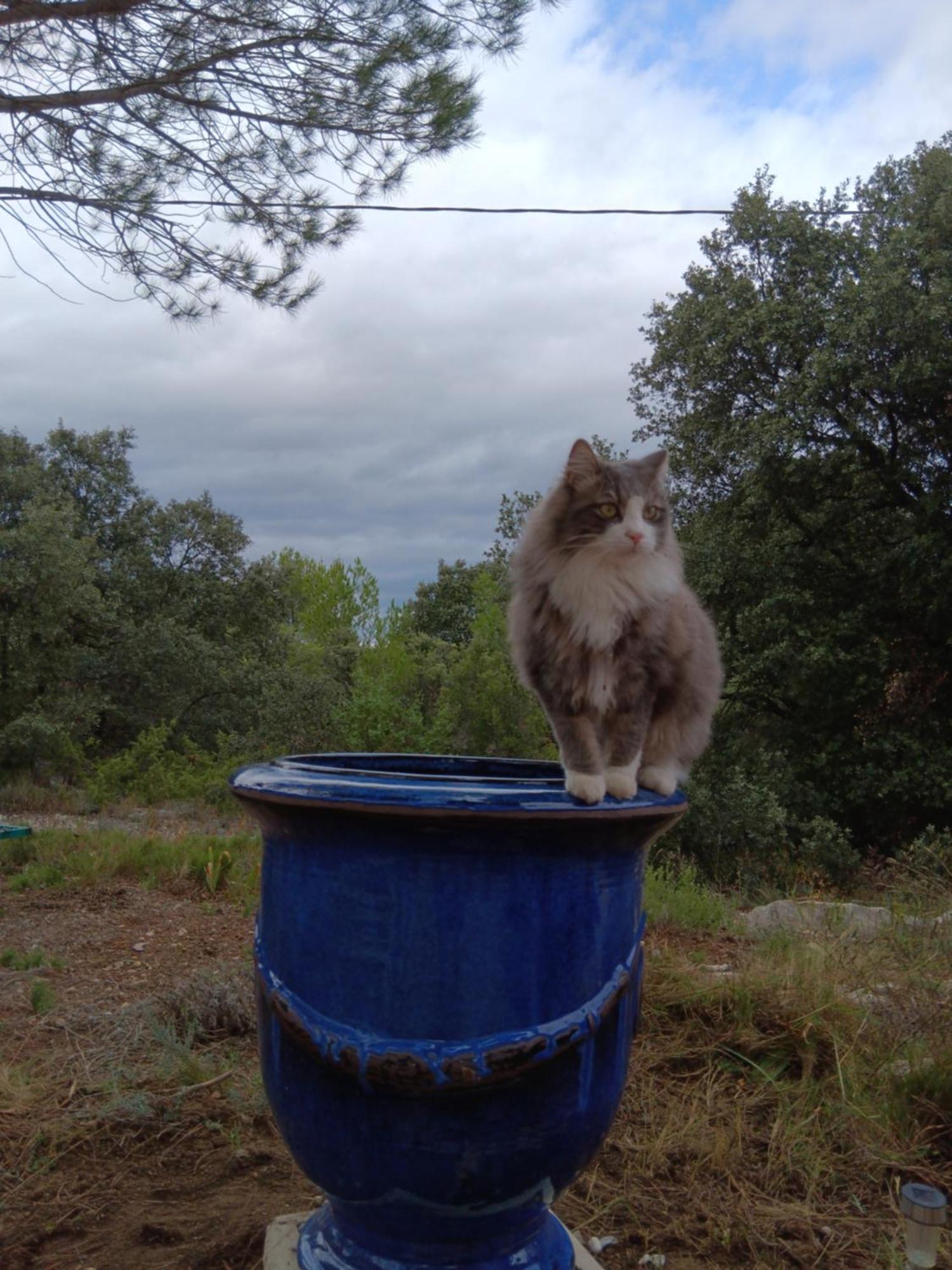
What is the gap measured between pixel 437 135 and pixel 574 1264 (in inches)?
182

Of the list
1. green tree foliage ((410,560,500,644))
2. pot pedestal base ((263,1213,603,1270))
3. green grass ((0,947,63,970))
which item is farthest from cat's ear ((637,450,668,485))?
green tree foliage ((410,560,500,644))

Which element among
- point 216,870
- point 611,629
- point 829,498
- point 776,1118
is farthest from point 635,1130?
point 829,498

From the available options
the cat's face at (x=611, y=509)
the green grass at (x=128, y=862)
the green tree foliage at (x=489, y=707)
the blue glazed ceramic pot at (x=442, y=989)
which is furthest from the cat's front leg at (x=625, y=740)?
the green tree foliage at (x=489, y=707)

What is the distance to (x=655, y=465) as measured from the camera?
201 centimetres

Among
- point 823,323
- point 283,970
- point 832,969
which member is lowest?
point 832,969

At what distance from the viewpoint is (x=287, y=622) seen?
15188mm

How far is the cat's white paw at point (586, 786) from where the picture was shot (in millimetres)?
1594

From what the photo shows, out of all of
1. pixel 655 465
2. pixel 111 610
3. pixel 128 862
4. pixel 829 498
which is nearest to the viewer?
pixel 655 465

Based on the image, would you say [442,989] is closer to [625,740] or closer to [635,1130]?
[625,740]

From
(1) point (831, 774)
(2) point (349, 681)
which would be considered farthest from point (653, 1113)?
(2) point (349, 681)

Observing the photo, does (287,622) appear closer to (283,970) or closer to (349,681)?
(349,681)

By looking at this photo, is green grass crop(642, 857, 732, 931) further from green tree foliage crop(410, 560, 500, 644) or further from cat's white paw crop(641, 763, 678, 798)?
green tree foliage crop(410, 560, 500, 644)

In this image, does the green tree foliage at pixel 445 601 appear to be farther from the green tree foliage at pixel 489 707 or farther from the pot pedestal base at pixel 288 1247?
the pot pedestal base at pixel 288 1247

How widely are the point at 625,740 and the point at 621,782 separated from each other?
107 mm
